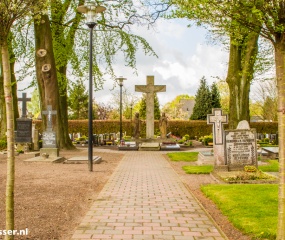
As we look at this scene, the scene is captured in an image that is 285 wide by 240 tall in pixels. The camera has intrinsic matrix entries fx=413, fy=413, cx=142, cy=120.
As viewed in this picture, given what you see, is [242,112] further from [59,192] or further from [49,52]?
[59,192]

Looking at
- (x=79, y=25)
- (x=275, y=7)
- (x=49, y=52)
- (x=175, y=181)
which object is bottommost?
(x=175, y=181)

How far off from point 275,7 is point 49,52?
18032 millimetres

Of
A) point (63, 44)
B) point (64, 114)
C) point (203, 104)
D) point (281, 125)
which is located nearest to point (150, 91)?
point (64, 114)

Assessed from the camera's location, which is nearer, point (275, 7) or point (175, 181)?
point (275, 7)

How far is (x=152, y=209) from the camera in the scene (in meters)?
7.19

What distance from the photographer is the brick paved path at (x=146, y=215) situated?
5.55 metres

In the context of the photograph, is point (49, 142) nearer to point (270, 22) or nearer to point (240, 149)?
point (240, 149)

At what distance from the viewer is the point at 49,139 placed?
1811 cm

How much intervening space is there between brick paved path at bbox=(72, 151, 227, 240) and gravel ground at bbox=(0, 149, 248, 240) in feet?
0.83

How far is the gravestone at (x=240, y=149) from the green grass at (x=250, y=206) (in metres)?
3.23

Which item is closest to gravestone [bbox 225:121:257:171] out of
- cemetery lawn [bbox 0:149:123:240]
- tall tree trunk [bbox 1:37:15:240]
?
cemetery lawn [bbox 0:149:123:240]

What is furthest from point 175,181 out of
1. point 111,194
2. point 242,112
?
point 242,112

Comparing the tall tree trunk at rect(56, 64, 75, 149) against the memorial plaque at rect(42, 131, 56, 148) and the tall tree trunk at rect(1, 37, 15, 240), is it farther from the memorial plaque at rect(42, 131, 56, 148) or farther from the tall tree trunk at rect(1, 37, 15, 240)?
the tall tree trunk at rect(1, 37, 15, 240)

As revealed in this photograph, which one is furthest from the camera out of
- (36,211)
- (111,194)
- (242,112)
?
(242,112)
